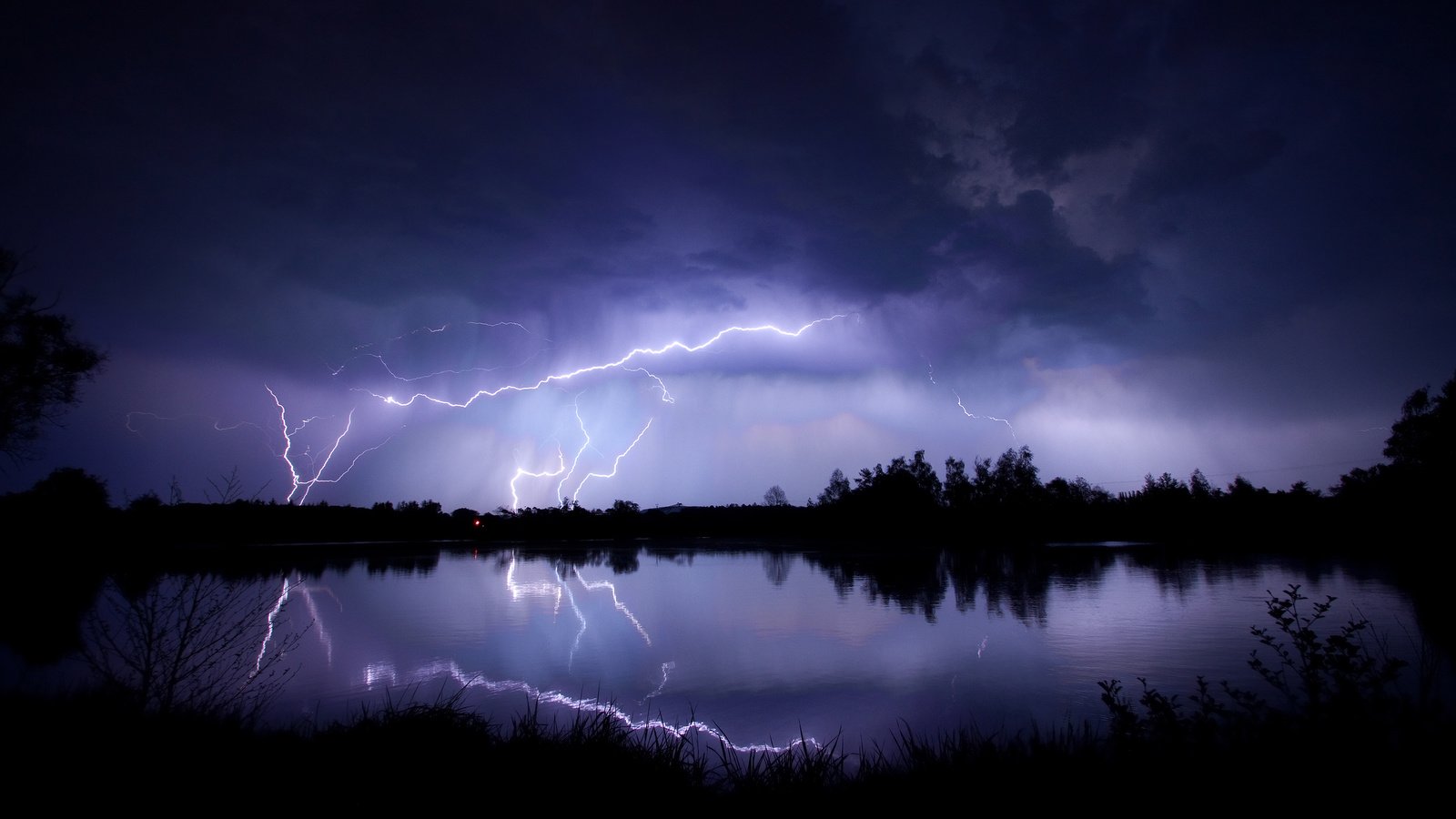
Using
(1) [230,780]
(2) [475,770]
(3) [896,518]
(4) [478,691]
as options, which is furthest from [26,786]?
(3) [896,518]

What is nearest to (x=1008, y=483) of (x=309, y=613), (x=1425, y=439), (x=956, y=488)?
(x=956, y=488)

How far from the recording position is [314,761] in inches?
204

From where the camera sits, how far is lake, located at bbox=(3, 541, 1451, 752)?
9.59 m

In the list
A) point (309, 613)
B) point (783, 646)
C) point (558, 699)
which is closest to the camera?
point (558, 699)

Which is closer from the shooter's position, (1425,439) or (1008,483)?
(1425,439)

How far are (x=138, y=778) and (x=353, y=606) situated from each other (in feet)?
61.6

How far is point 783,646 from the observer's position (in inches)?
570

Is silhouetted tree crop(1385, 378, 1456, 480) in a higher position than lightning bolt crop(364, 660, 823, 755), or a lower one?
higher

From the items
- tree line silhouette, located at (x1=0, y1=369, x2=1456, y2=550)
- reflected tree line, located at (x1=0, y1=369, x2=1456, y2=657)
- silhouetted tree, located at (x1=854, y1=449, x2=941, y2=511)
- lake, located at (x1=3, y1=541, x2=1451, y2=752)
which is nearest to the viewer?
lake, located at (x1=3, y1=541, x2=1451, y2=752)

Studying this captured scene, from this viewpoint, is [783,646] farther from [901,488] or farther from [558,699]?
[901,488]

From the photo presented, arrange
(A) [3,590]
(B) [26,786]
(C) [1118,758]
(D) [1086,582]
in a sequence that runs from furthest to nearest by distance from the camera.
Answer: (D) [1086,582] → (A) [3,590] → (C) [1118,758] → (B) [26,786]

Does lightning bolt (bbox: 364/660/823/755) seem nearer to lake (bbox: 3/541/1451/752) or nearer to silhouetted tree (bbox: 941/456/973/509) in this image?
lake (bbox: 3/541/1451/752)

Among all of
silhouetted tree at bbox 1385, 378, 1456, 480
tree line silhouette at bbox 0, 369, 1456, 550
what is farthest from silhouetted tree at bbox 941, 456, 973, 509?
silhouetted tree at bbox 1385, 378, 1456, 480

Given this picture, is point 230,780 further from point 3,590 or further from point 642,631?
point 3,590
